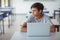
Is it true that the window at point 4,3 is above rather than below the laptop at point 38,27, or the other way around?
above

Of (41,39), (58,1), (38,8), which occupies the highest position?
(58,1)

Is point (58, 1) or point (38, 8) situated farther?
point (58, 1)

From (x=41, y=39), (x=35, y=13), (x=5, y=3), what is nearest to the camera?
(x=41, y=39)

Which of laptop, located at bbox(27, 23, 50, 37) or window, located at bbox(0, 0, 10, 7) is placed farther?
window, located at bbox(0, 0, 10, 7)

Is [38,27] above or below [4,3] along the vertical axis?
below

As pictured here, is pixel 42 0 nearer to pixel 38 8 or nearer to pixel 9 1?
pixel 9 1

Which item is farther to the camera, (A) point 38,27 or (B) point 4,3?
(B) point 4,3

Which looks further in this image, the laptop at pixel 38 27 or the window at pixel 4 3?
the window at pixel 4 3

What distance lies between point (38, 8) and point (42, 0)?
38.1ft

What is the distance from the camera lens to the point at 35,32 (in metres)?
2.18

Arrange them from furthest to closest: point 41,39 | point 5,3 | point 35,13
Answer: point 5,3 → point 35,13 → point 41,39

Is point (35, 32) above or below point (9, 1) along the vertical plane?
below

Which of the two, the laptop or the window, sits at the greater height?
the window

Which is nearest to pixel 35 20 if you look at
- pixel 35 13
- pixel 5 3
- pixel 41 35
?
pixel 35 13
